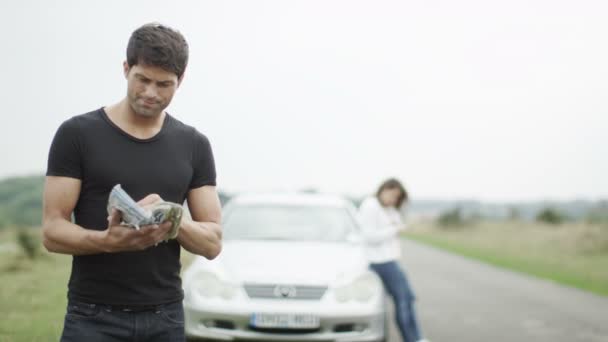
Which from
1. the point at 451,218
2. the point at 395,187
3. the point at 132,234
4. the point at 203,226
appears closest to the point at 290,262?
the point at 395,187

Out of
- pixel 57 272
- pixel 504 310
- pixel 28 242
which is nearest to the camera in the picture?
pixel 57 272

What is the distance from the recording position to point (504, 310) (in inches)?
375

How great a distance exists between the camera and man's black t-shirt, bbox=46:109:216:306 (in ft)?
7.57

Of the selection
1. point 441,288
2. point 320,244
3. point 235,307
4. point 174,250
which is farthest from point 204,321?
point 441,288

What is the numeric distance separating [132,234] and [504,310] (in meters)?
8.26

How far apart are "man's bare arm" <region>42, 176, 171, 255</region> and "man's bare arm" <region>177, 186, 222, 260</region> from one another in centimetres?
19

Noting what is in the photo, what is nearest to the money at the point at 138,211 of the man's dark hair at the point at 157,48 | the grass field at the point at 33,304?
the man's dark hair at the point at 157,48

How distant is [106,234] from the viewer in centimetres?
214

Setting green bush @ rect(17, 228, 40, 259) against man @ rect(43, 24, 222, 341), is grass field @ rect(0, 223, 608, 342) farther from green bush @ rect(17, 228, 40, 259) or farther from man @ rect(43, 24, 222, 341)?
man @ rect(43, 24, 222, 341)

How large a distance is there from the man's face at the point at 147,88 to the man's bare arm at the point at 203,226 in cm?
38

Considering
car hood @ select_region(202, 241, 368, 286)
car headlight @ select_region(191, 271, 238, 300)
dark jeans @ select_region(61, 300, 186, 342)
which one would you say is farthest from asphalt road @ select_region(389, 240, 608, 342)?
dark jeans @ select_region(61, 300, 186, 342)

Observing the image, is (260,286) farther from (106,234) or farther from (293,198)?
(106,234)

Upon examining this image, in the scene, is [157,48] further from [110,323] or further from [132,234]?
[110,323]

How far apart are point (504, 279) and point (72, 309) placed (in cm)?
1287
